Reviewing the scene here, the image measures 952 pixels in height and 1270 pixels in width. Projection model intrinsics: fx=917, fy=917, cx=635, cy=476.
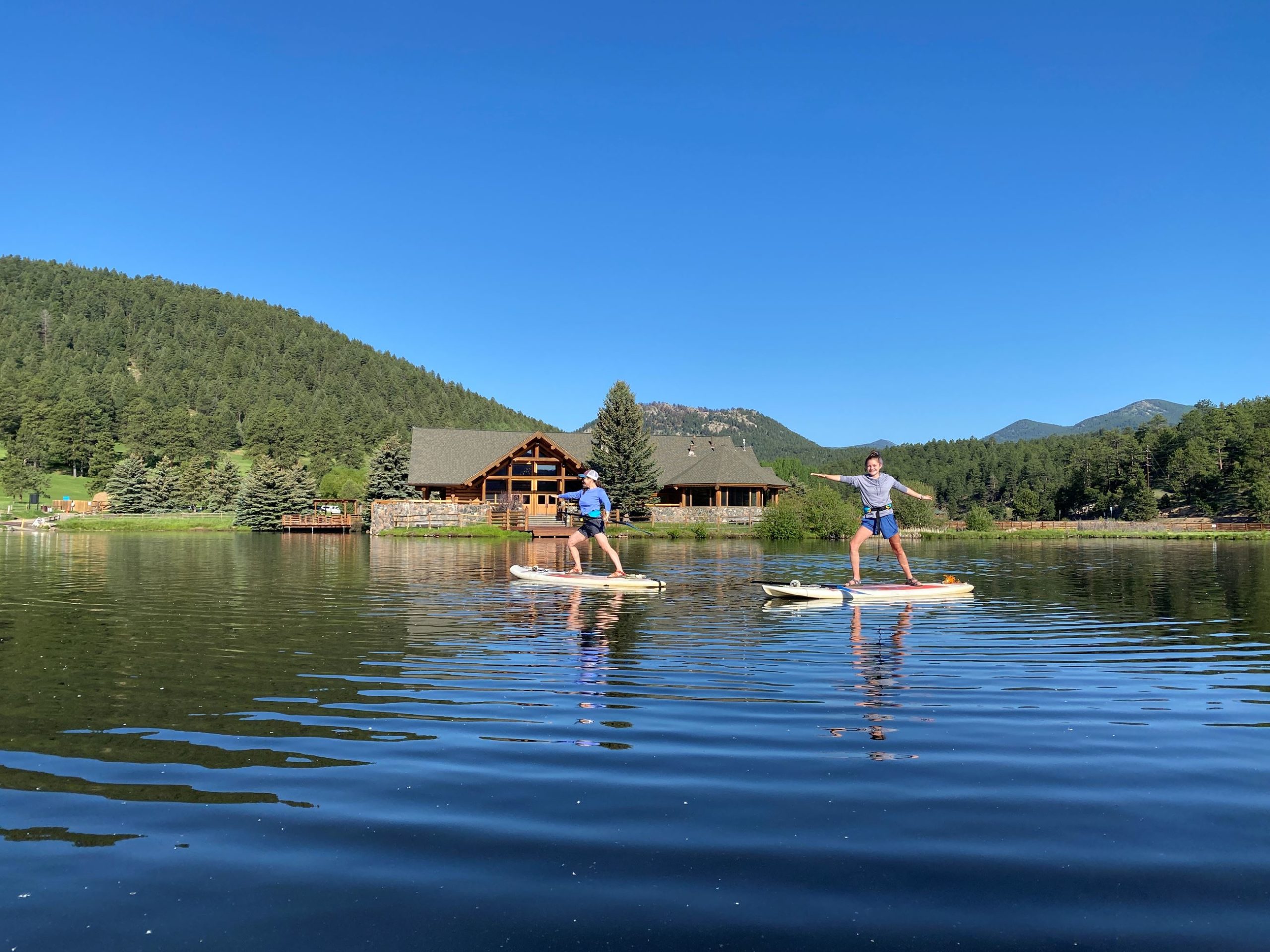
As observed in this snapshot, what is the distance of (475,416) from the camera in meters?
159

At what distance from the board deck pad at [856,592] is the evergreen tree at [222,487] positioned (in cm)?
6869

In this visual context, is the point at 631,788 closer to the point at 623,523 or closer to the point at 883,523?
the point at 883,523

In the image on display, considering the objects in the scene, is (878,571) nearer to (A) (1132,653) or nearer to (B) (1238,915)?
(A) (1132,653)

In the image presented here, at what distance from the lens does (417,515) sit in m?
50.2

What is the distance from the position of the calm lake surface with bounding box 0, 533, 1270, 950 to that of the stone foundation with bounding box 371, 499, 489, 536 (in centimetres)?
3852

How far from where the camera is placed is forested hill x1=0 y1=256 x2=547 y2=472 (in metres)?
112

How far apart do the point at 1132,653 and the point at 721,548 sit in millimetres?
28718

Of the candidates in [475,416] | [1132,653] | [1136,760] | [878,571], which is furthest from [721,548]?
[475,416]

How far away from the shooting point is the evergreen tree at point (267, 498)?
60188 millimetres

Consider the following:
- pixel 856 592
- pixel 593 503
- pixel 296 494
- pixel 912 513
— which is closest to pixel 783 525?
pixel 912 513

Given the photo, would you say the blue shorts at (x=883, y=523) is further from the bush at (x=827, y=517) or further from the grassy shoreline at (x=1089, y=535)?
the grassy shoreline at (x=1089, y=535)

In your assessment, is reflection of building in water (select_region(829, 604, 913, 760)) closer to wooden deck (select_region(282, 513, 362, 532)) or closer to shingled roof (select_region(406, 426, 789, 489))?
shingled roof (select_region(406, 426, 789, 489))

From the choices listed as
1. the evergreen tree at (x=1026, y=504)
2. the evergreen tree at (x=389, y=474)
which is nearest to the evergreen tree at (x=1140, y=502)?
the evergreen tree at (x=1026, y=504)

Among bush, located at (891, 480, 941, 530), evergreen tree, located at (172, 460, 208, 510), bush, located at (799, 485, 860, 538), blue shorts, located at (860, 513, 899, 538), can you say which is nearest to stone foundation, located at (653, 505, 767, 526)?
bush, located at (799, 485, 860, 538)
